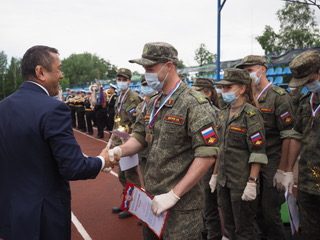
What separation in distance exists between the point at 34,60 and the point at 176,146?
3.72ft

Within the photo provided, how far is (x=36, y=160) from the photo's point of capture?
87.0 inches

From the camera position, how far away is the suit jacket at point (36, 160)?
Answer: 216cm

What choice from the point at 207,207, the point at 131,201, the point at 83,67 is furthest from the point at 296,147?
the point at 83,67

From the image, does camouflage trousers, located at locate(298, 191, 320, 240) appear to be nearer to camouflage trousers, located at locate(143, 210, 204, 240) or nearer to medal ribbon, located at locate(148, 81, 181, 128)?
camouflage trousers, located at locate(143, 210, 204, 240)

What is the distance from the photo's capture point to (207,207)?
431 centimetres

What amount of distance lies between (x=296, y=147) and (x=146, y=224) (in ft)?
5.67

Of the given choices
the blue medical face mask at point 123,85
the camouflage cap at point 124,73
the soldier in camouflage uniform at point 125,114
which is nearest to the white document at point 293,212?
the soldier in camouflage uniform at point 125,114

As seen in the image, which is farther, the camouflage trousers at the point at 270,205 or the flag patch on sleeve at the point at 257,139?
the camouflage trousers at the point at 270,205

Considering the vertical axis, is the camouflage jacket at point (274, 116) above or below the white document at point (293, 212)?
above

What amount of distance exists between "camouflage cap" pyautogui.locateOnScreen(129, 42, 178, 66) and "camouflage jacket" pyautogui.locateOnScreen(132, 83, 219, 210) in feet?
0.83

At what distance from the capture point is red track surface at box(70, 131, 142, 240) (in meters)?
4.70

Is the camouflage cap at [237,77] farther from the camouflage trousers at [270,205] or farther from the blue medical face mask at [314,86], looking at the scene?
the camouflage trousers at [270,205]

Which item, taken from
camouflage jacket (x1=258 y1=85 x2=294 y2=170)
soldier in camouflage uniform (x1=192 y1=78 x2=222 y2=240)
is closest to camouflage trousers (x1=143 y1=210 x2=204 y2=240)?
camouflage jacket (x1=258 y1=85 x2=294 y2=170)

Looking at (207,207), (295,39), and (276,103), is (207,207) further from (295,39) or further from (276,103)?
(295,39)
